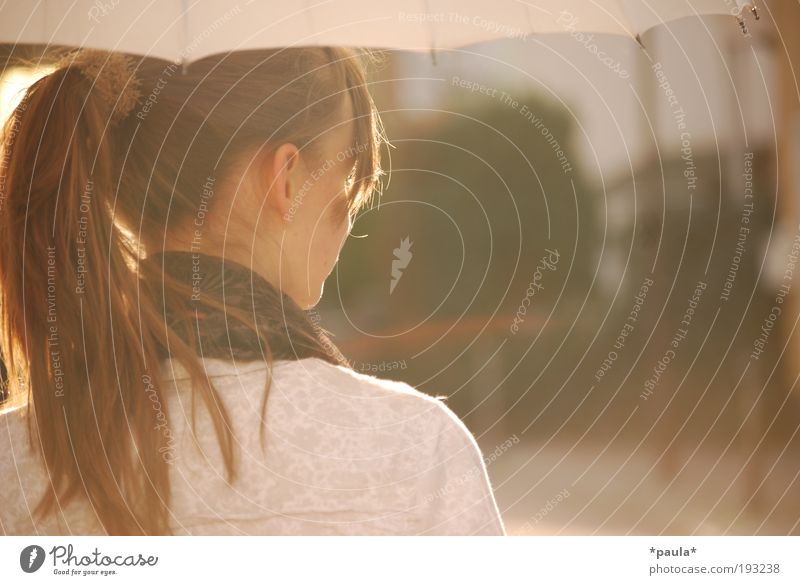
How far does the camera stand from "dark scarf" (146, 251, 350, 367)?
1.09m

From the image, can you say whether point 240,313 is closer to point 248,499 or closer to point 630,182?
point 248,499

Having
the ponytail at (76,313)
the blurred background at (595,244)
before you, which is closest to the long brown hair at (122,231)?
the ponytail at (76,313)

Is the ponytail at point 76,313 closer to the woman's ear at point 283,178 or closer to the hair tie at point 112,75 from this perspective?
the hair tie at point 112,75

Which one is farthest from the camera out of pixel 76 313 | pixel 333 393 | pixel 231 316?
pixel 76 313

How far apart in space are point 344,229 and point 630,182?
48 cm

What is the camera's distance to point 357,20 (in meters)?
1.40

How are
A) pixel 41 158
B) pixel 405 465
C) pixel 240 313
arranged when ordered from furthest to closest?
1. pixel 41 158
2. pixel 240 313
3. pixel 405 465

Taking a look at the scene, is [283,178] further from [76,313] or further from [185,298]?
[76,313]

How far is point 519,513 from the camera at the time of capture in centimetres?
143

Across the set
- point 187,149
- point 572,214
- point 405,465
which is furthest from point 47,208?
point 572,214
